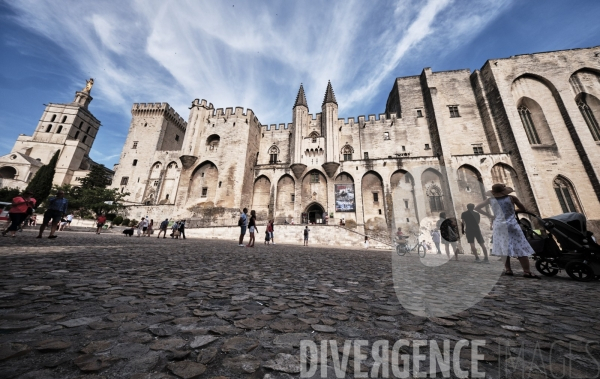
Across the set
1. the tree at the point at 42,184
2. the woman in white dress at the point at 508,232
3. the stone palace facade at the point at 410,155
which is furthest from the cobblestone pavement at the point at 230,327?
the tree at the point at 42,184

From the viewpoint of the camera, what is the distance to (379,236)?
1898 cm

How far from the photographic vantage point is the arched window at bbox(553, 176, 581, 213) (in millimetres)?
16969

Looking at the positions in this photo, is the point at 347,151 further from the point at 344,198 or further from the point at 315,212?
the point at 315,212

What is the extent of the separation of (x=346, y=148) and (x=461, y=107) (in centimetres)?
1234

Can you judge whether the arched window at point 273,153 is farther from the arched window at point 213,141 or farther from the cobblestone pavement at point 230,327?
the cobblestone pavement at point 230,327

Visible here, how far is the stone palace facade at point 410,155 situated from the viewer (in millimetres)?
18234

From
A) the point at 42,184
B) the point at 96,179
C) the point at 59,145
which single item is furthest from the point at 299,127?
the point at 59,145

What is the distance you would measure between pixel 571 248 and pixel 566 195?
20.9 m

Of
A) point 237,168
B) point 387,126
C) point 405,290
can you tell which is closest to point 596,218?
point 387,126

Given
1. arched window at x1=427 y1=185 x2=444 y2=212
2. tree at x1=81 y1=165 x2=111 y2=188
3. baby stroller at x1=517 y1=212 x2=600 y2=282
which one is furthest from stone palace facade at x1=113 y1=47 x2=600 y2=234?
baby stroller at x1=517 y1=212 x2=600 y2=282

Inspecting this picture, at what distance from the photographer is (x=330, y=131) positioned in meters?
22.8

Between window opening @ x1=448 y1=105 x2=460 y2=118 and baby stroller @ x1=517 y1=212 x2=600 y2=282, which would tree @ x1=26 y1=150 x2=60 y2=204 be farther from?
window opening @ x1=448 y1=105 x2=460 y2=118

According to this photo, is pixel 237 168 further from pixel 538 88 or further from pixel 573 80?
pixel 573 80

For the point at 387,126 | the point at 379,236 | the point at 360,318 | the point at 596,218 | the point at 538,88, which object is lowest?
the point at 360,318
